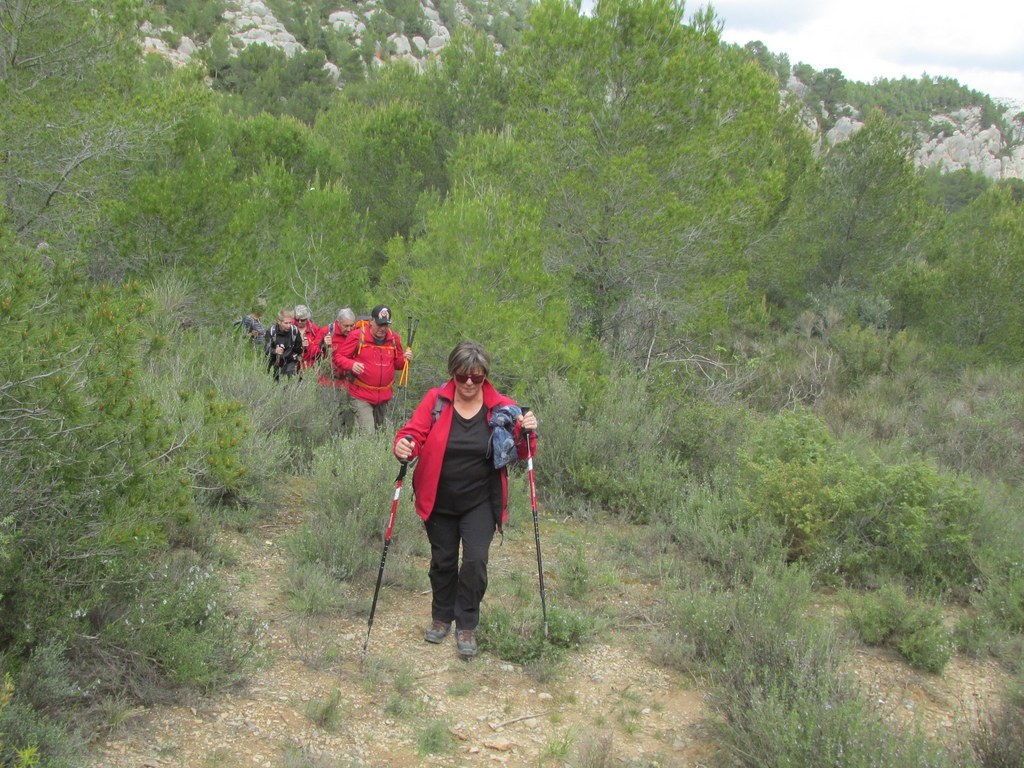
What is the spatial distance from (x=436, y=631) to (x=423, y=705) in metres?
0.66

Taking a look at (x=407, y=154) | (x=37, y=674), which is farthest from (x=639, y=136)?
(x=37, y=674)

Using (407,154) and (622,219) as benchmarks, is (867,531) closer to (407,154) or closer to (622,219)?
(622,219)

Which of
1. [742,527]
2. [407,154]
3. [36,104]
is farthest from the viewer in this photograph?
[407,154]

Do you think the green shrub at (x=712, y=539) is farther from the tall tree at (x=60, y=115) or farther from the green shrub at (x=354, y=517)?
the tall tree at (x=60, y=115)

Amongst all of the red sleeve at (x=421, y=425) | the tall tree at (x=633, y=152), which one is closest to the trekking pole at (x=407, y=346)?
the tall tree at (x=633, y=152)

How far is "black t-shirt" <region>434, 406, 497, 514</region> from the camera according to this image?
404 centimetres

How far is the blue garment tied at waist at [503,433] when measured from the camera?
4004 mm

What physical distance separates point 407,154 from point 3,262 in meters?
11.4

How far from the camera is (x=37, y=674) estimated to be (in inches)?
116

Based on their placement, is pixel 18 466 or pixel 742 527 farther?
pixel 742 527

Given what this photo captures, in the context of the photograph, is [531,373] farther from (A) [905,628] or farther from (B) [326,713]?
(B) [326,713]

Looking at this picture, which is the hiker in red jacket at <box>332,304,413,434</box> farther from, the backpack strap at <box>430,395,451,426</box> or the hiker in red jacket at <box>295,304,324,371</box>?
the backpack strap at <box>430,395,451,426</box>

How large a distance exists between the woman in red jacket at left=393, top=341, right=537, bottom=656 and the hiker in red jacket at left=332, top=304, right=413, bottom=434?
318cm

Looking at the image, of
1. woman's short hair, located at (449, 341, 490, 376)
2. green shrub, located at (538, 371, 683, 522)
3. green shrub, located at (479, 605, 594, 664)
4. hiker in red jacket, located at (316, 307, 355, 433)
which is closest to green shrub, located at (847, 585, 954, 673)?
green shrub, located at (479, 605, 594, 664)
